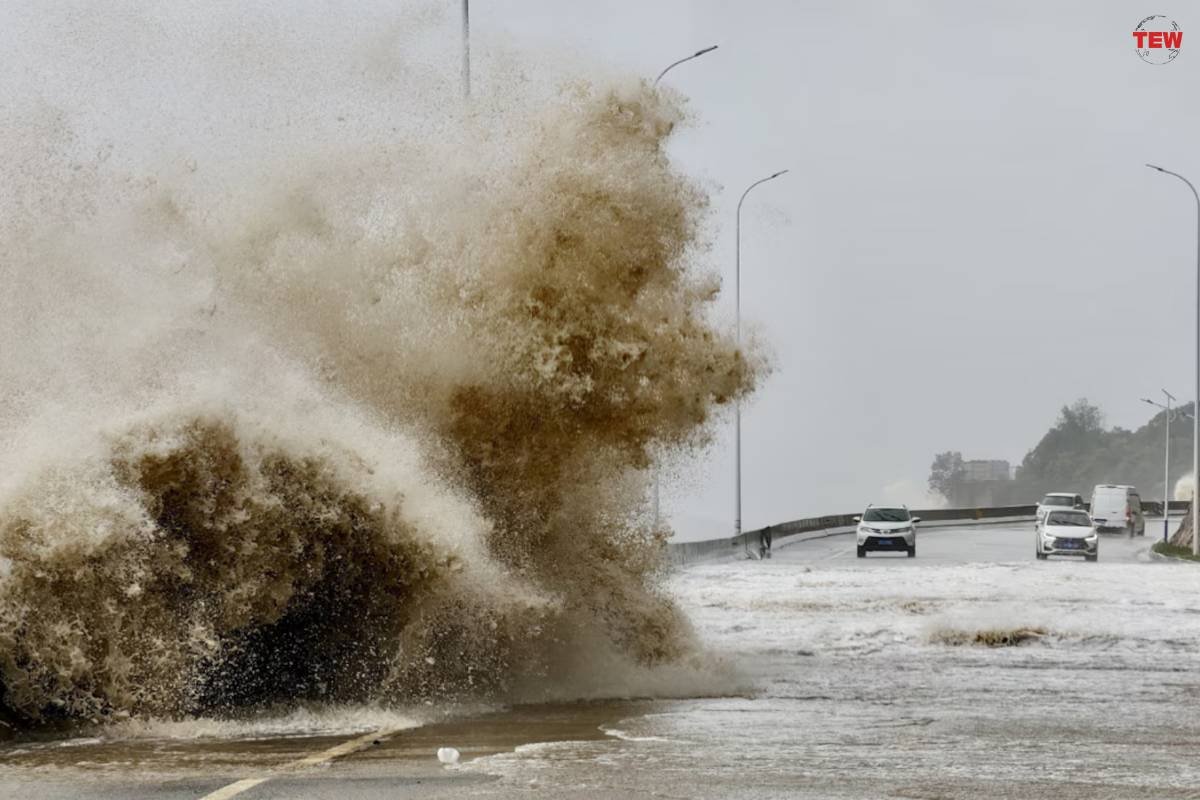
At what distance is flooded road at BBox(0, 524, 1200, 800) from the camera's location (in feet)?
30.9

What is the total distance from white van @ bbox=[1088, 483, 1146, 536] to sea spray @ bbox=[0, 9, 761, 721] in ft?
203

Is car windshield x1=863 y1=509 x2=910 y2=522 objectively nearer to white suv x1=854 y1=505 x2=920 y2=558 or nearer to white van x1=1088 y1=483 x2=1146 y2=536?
white suv x1=854 y1=505 x2=920 y2=558

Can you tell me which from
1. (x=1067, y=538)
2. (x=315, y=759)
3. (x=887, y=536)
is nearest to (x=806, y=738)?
(x=315, y=759)

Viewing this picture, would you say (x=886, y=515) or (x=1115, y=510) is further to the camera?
(x=1115, y=510)

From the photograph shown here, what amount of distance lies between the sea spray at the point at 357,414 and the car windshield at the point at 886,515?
1639 inches

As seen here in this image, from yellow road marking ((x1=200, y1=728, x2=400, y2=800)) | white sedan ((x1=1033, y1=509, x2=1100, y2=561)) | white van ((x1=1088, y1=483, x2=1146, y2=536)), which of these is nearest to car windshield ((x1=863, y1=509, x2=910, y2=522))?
white sedan ((x1=1033, y1=509, x2=1100, y2=561))

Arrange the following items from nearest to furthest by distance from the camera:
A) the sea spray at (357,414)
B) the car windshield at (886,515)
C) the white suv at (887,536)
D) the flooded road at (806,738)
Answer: the flooded road at (806,738)
the sea spray at (357,414)
the white suv at (887,536)
the car windshield at (886,515)

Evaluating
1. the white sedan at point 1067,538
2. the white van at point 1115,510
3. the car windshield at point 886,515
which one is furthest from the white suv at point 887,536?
the white van at point 1115,510

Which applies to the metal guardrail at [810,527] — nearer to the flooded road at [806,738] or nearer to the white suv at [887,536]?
the white suv at [887,536]

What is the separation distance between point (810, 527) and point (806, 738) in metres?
62.3

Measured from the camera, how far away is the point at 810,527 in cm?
7362

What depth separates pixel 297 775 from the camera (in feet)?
31.8

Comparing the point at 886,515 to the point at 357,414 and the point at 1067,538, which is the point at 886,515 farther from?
the point at 357,414

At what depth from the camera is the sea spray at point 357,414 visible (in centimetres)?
1232
